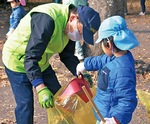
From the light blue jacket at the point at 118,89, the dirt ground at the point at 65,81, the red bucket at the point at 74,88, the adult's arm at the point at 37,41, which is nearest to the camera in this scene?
the light blue jacket at the point at 118,89

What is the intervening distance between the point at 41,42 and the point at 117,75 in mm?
615

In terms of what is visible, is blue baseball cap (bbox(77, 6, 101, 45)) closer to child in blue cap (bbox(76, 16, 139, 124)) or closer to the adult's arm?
child in blue cap (bbox(76, 16, 139, 124))

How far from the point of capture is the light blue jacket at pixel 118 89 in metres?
2.85

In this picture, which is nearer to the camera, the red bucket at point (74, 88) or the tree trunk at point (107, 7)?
the red bucket at point (74, 88)

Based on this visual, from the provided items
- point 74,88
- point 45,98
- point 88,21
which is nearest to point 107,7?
point 74,88

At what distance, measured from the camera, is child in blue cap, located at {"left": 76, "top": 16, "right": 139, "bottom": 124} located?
286 cm

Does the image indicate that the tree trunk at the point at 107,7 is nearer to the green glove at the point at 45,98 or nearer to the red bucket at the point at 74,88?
the red bucket at the point at 74,88

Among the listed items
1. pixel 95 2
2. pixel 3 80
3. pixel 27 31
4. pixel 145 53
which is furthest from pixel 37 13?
pixel 145 53

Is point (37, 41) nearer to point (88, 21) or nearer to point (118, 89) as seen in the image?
point (88, 21)

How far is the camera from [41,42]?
9.90ft

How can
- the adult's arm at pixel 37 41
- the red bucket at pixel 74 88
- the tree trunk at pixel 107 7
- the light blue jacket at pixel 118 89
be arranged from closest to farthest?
the light blue jacket at pixel 118 89 < the adult's arm at pixel 37 41 < the red bucket at pixel 74 88 < the tree trunk at pixel 107 7

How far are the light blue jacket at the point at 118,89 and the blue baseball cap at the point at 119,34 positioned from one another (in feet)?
0.40

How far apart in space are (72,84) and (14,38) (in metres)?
0.63

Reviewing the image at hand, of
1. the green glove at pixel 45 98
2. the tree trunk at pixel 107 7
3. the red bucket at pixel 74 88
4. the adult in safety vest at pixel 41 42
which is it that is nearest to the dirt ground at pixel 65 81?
the tree trunk at pixel 107 7
